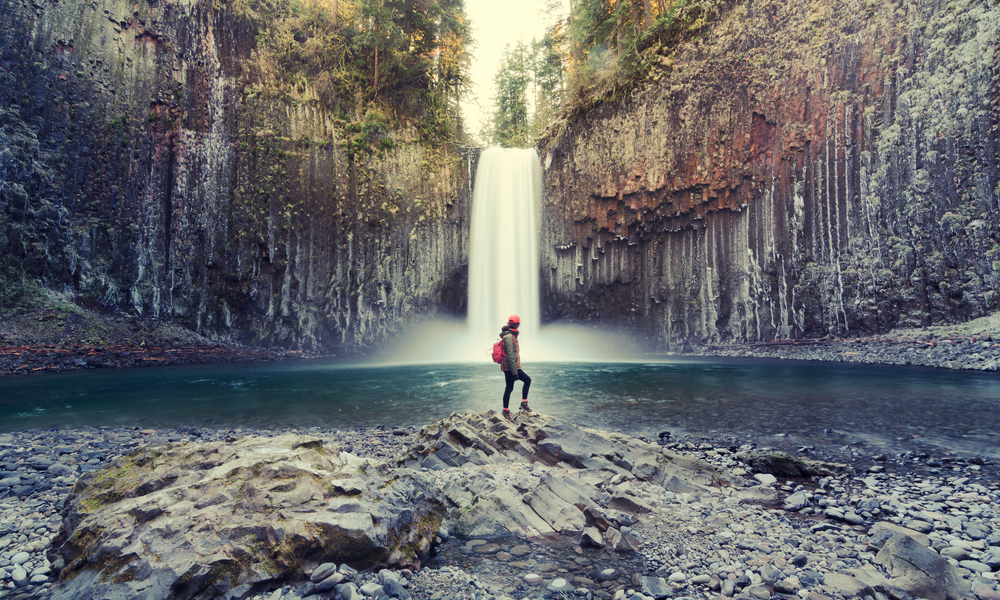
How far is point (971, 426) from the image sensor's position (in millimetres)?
7766

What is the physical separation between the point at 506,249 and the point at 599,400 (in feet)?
62.0

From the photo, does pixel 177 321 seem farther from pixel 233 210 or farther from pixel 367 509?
pixel 367 509

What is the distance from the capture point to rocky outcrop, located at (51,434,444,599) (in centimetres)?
275

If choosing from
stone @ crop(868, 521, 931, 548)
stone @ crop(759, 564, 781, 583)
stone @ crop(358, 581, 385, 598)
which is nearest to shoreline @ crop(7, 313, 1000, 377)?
stone @ crop(868, 521, 931, 548)

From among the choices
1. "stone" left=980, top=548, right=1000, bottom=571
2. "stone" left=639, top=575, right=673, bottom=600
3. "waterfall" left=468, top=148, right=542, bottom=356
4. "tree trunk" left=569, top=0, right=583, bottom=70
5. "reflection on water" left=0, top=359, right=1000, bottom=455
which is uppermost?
"tree trunk" left=569, top=0, right=583, bottom=70

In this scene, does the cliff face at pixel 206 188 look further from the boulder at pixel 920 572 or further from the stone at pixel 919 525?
the boulder at pixel 920 572

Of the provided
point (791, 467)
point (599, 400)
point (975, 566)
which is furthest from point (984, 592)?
point (599, 400)

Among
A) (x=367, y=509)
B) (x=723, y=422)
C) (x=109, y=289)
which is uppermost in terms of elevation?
(x=109, y=289)

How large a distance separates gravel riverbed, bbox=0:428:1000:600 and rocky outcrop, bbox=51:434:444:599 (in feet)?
0.66

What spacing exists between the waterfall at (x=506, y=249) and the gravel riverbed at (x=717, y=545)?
78.1 ft

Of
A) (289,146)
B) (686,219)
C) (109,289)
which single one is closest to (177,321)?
(109,289)

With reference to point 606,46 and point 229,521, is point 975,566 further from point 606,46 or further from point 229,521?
point 606,46

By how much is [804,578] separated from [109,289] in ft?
104

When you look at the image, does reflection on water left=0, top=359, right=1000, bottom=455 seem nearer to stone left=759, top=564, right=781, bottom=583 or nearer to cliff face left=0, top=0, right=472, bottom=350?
stone left=759, top=564, right=781, bottom=583
